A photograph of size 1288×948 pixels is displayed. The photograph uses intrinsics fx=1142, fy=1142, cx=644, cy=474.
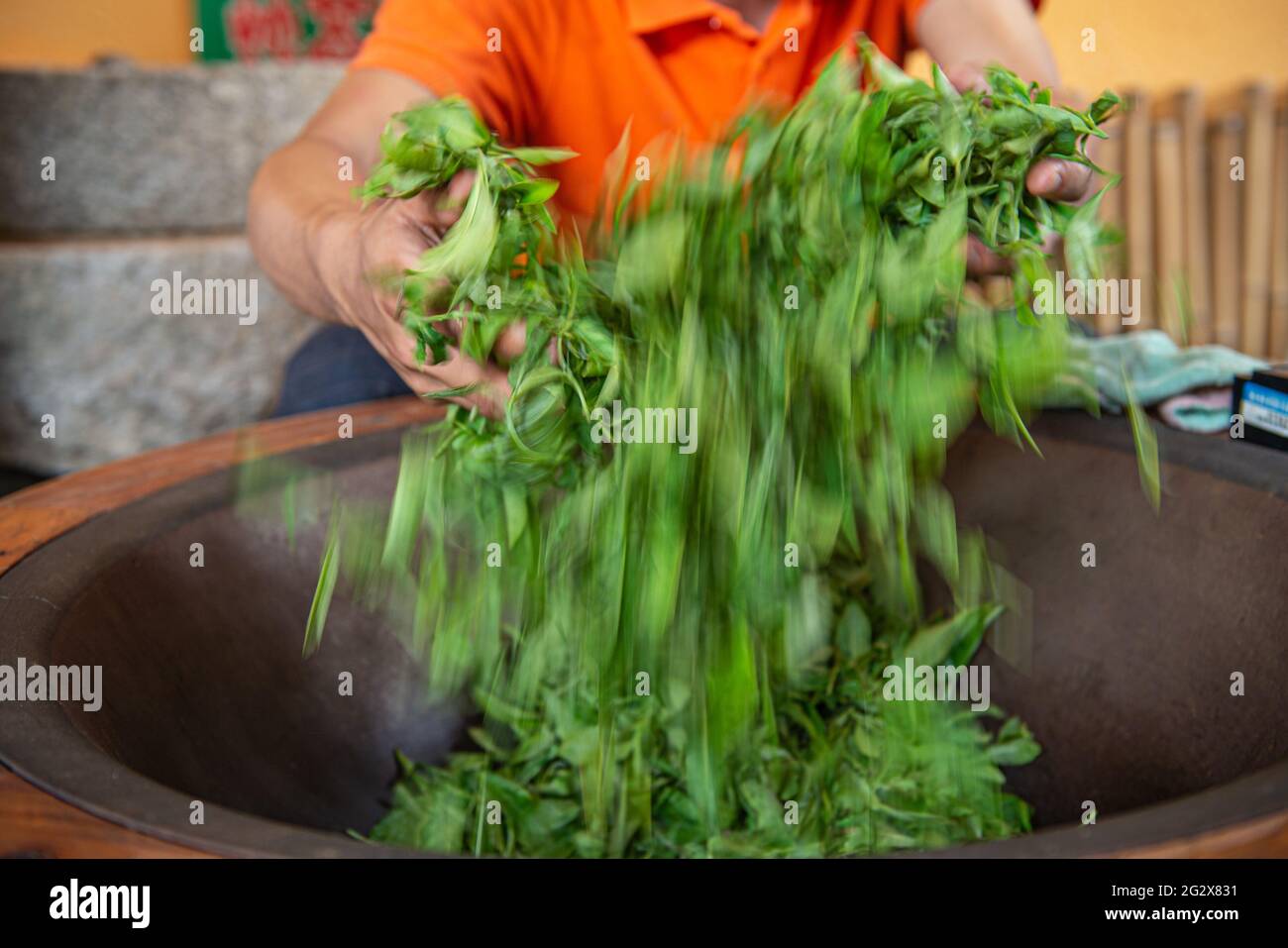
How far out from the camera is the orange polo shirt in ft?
5.21

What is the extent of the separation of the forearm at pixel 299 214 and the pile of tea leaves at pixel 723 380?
0.34 m

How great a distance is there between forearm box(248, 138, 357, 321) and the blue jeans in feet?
1.35

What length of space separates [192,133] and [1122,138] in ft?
8.58

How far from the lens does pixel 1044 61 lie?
1684mm

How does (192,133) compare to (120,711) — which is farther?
(192,133)

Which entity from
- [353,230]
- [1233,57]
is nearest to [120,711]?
[353,230]

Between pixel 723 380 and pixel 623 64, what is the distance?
962 mm
